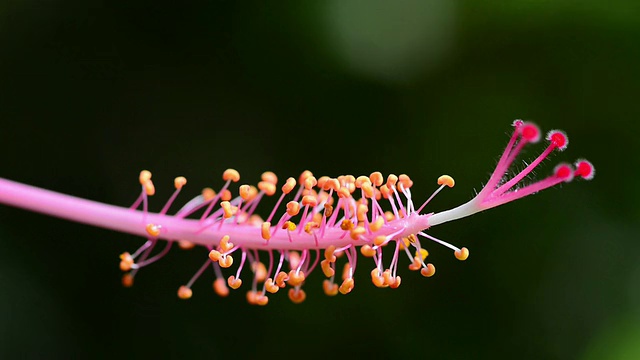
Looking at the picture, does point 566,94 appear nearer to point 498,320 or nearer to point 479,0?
point 479,0

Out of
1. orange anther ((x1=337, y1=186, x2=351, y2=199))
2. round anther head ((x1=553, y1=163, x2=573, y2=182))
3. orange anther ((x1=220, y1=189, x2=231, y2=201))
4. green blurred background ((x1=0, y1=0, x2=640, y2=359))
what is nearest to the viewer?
round anther head ((x1=553, y1=163, x2=573, y2=182))

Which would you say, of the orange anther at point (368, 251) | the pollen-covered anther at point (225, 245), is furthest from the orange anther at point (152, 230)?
the orange anther at point (368, 251)

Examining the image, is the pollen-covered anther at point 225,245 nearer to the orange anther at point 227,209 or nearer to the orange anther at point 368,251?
the orange anther at point 227,209

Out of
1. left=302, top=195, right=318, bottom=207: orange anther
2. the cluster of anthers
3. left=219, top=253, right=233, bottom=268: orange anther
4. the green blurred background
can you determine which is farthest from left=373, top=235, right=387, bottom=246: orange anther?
the green blurred background

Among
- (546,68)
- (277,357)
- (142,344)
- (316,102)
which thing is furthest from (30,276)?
(546,68)

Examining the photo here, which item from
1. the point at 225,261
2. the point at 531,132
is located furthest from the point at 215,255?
the point at 531,132

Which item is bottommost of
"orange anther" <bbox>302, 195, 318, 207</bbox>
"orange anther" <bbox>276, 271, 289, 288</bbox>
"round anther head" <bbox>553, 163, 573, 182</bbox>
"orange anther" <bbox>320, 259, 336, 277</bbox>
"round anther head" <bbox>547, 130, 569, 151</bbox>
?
"orange anther" <bbox>276, 271, 289, 288</bbox>

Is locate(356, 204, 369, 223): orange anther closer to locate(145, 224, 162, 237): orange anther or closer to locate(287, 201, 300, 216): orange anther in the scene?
locate(287, 201, 300, 216): orange anther
